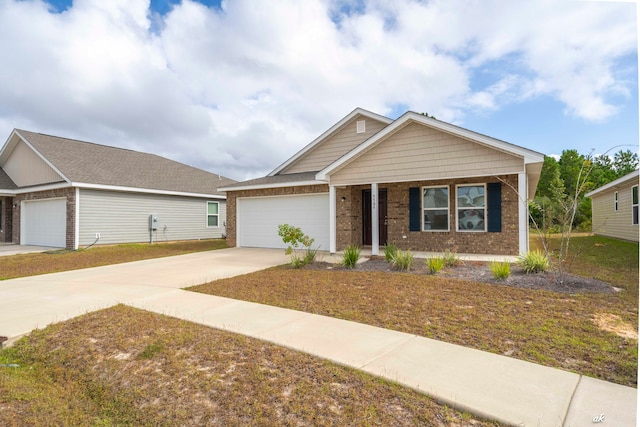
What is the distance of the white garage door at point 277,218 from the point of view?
13.6 m

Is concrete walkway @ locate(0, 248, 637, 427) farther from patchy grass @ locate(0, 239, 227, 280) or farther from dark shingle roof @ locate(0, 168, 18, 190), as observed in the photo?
dark shingle roof @ locate(0, 168, 18, 190)

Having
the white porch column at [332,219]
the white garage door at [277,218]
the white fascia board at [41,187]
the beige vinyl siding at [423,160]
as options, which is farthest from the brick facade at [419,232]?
the white fascia board at [41,187]

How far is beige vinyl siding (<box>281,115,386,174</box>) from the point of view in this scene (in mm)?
15008

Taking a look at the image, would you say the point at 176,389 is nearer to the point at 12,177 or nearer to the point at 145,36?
the point at 145,36

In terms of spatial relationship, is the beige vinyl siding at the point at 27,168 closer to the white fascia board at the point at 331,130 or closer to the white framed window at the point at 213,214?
the white framed window at the point at 213,214

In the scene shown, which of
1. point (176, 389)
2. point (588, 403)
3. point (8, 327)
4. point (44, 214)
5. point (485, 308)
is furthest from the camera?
point (44, 214)

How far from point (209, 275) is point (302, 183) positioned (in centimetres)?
589

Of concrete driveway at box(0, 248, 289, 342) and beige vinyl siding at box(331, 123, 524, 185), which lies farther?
beige vinyl siding at box(331, 123, 524, 185)

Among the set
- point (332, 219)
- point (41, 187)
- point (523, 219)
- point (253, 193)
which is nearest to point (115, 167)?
point (41, 187)

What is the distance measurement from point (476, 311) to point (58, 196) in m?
17.7

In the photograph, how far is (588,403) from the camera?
2.79 metres

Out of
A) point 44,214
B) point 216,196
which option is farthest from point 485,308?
point 44,214

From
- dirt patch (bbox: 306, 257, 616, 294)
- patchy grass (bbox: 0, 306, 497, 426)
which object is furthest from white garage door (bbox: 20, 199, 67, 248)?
patchy grass (bbox: 0, 306, 497, 426)

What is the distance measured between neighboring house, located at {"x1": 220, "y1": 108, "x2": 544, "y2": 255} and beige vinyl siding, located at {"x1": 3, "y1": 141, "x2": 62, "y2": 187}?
900 cm
